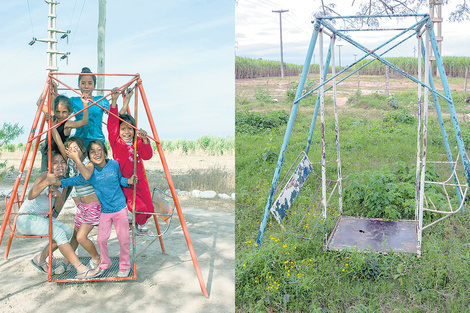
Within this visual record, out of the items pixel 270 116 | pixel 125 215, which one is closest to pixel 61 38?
pixel 270 116

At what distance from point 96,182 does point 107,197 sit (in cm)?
16

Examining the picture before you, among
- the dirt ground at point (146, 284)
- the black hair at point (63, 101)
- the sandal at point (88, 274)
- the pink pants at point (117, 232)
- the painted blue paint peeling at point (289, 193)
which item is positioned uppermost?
the black hair at point (63, 101)

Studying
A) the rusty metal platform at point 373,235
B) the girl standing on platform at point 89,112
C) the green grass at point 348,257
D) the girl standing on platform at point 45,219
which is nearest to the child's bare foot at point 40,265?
the girl standing on platform at point 45,219

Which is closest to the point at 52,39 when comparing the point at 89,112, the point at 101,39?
the point at 101,39

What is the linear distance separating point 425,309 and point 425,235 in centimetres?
155

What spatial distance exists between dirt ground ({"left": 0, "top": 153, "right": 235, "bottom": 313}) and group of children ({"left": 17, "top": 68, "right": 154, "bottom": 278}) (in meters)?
0.19

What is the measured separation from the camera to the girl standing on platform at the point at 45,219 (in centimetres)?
365

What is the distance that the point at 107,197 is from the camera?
3689 mm

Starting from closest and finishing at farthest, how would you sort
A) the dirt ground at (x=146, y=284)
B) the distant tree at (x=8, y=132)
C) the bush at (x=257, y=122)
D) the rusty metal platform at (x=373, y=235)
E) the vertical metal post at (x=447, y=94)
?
1. the dirt ground at (x=146, y=284)
2. the vertical metal post at (x=447, y=94)
3. the rusty metal platform at (x=373, y=235)
4. the distant tree at (x=8, y=132)
5. the bush at (x=257, y=122)

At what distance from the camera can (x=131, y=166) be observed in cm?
398

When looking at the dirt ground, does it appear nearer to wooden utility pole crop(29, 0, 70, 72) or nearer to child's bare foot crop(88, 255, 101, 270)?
child's bare foot crop(88, 255, 101, 270)

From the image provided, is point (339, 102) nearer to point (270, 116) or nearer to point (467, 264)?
point (270, 116)

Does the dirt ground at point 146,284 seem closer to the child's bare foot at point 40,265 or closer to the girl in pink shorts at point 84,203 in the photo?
the child's bare foot at point 40,265

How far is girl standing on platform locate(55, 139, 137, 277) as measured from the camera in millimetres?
3668
